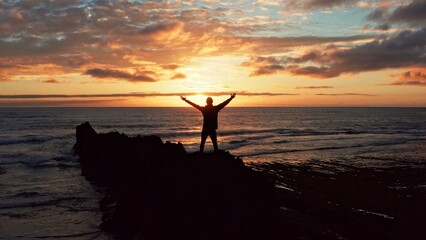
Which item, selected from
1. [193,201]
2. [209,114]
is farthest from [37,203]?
[193,201]

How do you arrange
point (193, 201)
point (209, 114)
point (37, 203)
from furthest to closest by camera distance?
point (37, 203) < point (209, 114) < point (193, 201)

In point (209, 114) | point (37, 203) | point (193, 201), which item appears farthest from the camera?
point (37, 203)

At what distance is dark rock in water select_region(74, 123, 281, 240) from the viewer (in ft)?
23.7

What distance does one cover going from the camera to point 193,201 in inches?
299

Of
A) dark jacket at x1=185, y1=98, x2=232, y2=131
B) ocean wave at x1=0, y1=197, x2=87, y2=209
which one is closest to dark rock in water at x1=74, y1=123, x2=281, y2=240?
dark jacket at x1=185, y1=98, x2=232, y2=131

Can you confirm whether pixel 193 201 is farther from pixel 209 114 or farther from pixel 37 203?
pixel 37 203

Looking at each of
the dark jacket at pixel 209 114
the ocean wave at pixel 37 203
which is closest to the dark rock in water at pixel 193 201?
the dark jacket at pixel 209 114

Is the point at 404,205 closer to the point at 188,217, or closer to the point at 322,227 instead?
the point at 322,227

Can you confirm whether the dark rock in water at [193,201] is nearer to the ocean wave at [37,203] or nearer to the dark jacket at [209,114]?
the dark jacket at [209,114]

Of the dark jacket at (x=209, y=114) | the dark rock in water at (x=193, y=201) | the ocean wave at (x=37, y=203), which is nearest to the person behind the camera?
the dark rock in water at (x=193, y=201)

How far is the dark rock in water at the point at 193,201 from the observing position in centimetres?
723

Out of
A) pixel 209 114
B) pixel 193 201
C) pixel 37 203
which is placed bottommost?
pixel 37 203

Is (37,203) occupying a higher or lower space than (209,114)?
lower

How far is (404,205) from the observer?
11.1m
